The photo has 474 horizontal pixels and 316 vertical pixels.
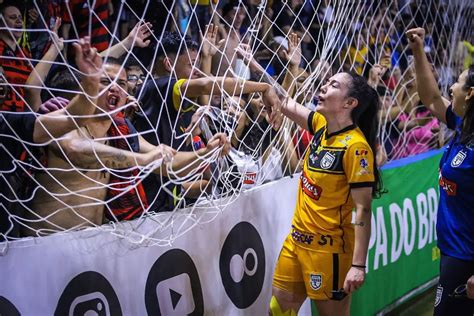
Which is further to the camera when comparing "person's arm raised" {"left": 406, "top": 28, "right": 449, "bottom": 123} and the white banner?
"person's arm raised" {"left": 406, "top": 28, "right": 449, "bottom": 123}

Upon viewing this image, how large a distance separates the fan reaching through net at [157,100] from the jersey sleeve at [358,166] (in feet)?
1.45

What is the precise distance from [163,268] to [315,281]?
55cm

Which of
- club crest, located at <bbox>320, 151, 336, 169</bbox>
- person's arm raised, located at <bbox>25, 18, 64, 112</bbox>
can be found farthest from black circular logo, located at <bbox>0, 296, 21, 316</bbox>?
club crest, located at <bbox>320, 151, 336, 169</bbox>

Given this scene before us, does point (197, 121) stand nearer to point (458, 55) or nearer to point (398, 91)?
point (398, 91)

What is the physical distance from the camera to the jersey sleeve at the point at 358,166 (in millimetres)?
2246

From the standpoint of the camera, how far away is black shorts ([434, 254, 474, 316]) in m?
2.23

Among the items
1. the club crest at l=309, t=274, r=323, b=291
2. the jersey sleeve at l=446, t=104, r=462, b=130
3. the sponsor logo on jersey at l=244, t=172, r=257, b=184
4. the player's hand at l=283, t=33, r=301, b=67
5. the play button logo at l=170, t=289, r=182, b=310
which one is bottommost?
the play button logo at l=170, t=289, r=182, b=310

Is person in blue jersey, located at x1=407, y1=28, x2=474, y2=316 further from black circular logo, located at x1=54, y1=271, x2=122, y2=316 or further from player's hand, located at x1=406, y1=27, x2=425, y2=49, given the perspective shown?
black circular logo, located at x1=54, y1=271, x2=122, y2=316

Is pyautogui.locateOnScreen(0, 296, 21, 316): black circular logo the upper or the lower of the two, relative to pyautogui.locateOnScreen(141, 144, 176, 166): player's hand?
lower

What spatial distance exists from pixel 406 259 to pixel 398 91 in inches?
40.5

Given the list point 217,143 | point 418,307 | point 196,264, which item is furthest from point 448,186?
point 418,307

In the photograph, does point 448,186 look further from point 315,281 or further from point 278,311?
point 278,311

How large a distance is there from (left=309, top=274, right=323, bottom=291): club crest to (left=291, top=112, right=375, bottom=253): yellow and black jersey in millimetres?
96

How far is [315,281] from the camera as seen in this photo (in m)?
2.34
